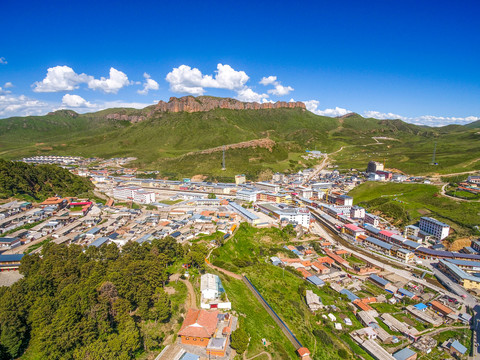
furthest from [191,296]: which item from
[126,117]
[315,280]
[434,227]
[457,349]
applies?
[126,117]

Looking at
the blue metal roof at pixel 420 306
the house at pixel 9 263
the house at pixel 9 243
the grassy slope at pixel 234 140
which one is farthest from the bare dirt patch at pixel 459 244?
the house at pixel 9 243

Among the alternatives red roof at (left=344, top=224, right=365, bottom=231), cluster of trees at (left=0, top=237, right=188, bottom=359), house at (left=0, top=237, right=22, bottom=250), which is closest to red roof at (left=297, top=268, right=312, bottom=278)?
red roof at (left=344, top=224, right=365, bottom=231)

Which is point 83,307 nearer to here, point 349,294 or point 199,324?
point 199,324

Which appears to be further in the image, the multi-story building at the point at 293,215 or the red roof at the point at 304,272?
the multi-story building at the point at 293,215

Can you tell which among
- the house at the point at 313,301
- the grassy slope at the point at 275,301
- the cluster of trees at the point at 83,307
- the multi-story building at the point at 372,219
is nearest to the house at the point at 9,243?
the cluster of trees at the point at 83,307

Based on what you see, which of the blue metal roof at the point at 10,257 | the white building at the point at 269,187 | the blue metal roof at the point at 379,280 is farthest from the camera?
the white building at the point at 269,187

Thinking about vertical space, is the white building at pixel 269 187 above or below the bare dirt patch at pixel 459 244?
above

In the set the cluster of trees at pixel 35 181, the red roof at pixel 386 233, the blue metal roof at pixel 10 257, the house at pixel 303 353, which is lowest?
the house at pixel 303 353

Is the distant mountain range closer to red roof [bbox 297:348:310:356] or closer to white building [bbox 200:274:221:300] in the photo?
white building [bbox 200:274:221:300]

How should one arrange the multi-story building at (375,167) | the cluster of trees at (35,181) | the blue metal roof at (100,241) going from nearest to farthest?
the blue metal roof at (100,241)
the cluster of trees at (35,181)
the multi-story building at (375,167)

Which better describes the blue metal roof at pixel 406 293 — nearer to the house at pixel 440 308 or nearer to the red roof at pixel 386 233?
the house at pixel 440 308
